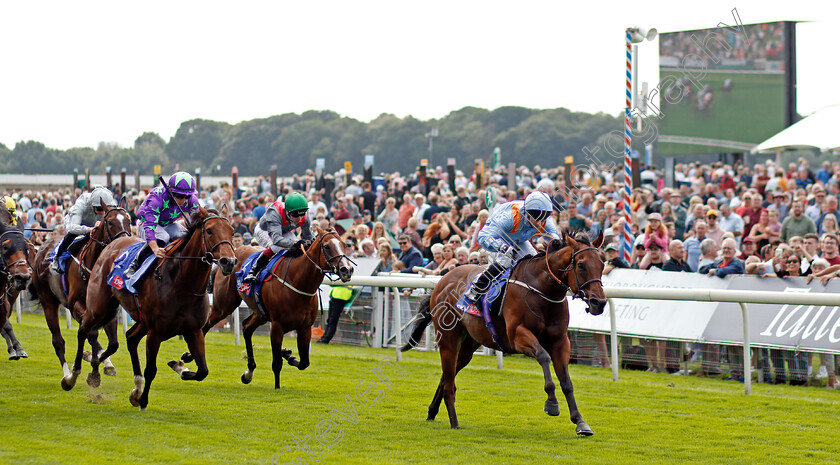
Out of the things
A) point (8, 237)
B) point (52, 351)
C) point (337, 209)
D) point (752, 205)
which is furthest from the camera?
point (337, 209)

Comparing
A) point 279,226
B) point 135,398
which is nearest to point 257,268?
point 279,226

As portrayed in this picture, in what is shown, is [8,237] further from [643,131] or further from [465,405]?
[643,131]

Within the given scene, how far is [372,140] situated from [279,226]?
49.7 metres

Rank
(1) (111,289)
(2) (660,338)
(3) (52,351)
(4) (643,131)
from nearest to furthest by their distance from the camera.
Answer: (1) (111,289)
(2) (660,338)
(4) (643,131)
(3) (52,351)

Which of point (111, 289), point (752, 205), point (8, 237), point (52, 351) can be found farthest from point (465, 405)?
point (752, 205)

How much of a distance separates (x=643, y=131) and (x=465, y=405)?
13.2 ft

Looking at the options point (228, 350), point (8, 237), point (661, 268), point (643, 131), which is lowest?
point (228, 350)

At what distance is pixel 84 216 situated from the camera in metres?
9.63

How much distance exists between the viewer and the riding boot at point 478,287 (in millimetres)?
7148

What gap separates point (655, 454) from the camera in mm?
6207

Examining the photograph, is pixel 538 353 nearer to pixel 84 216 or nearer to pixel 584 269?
pixel 584 269

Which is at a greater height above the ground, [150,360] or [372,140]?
[372,140]

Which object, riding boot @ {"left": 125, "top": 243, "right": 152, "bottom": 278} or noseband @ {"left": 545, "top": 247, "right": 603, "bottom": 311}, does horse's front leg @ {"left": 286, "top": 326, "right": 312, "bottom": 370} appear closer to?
riding boot @ {"left": 125, "top": 243, "right": 152, "bottom": 278}

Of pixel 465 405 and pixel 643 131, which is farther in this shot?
pixel 643 131
